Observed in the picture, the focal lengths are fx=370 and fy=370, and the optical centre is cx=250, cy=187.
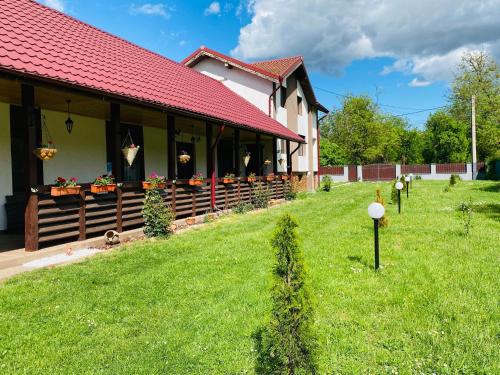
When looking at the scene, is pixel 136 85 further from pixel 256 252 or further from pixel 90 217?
pixel 256 252

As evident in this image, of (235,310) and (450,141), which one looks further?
(450,141)

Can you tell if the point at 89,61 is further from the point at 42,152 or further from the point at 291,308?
the point at 291,308

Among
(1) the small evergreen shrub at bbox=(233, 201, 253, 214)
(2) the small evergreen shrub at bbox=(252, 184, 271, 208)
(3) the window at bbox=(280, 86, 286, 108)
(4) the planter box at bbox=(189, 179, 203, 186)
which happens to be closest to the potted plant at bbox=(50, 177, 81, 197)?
(4) the planter box at bbox=(189, 179, 203, 186)

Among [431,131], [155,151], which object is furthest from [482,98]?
[155,151]

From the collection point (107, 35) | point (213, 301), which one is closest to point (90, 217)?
point (213, 301)

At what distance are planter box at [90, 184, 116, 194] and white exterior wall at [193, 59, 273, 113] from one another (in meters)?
11.7

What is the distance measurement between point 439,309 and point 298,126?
17.8 m

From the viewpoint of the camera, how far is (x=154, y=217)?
7.41 meters

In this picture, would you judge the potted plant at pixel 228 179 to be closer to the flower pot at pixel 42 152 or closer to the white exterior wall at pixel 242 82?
the flower pot at pixel 42 152

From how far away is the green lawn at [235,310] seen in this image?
279 cm

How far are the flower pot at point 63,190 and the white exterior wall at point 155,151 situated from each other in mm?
5482

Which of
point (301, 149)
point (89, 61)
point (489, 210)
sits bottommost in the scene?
point (489, 210)

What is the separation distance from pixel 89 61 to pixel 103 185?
274 cm

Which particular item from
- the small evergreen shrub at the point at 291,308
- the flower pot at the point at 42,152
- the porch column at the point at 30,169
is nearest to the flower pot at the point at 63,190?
the porch column at the point at 30,169
